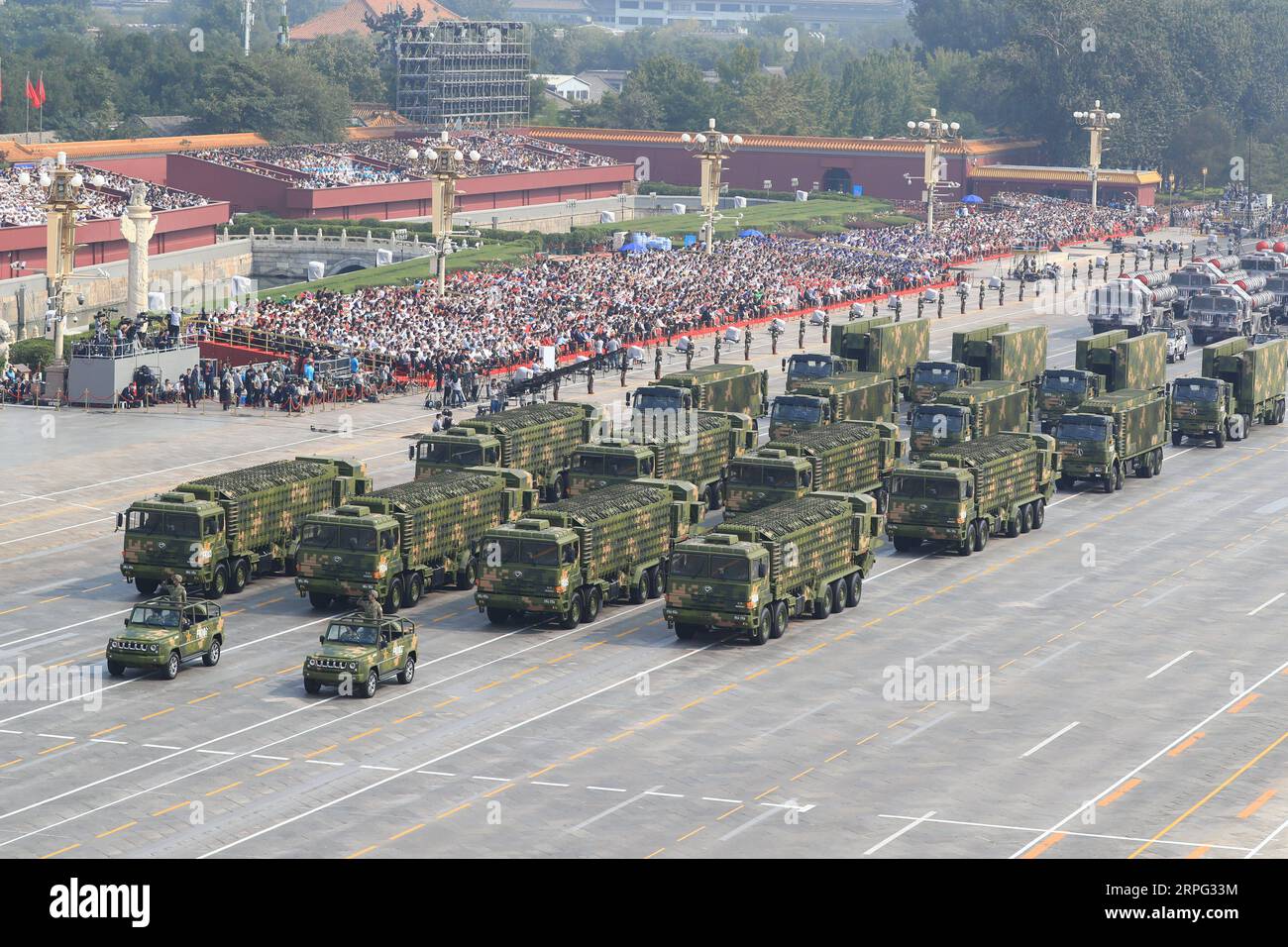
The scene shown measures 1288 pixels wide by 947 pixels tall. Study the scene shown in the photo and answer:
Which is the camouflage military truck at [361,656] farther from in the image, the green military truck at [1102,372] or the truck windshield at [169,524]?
the green military truck at [1102,372]

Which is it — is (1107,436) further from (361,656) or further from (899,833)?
(899,833)

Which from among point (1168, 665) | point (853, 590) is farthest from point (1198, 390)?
point (1168, 665)

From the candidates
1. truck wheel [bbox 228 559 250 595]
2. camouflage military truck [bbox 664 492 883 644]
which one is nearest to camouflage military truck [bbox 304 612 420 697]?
camouflage military truck [bbox 664 492 883 644]

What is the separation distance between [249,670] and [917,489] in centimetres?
2303

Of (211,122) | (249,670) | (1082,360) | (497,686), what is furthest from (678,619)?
(211,122)

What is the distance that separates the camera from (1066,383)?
8912cm

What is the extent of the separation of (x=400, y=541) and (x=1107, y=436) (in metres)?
30.1

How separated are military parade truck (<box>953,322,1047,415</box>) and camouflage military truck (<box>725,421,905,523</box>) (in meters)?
19.2

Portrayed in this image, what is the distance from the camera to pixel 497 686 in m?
53.2

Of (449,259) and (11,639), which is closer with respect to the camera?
(11,639)

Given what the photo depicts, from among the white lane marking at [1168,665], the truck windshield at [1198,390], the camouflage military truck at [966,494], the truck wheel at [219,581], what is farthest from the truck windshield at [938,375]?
the truck wheel at [219,581]

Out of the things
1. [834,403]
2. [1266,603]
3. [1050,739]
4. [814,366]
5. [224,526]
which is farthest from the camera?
[814,366]

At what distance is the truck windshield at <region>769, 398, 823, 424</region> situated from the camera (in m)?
81.3
